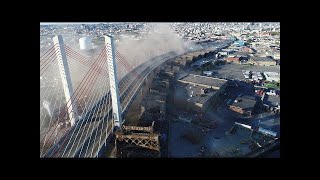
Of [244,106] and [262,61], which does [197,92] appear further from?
[262,61]

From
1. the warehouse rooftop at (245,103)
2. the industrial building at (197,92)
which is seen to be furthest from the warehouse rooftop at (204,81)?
the warehouse rooftop at (245,103)

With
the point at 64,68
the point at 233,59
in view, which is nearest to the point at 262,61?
the point at 233,59

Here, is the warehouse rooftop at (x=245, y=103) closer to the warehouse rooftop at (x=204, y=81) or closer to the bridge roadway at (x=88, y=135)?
the warehouse rooftop at (x=204, y=81)

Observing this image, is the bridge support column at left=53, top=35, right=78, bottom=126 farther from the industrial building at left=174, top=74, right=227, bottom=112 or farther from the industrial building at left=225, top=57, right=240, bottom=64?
the industrial building at left=225, top=57, right=240, bottom=64

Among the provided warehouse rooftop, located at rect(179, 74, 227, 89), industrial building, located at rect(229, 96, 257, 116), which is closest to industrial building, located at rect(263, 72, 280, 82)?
warehouse rooftop, located at rect(179, 74, 227, 89)

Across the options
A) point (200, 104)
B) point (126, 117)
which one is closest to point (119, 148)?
point (126, 117)

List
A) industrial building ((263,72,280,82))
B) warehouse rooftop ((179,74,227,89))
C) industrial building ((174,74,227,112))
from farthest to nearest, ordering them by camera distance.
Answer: industrial building ((263,72,280,82)), warehouse rooftop ((179,74,227,89)), industrial building ((174,74,227,112))
